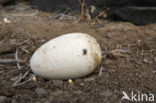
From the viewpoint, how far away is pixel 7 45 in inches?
103

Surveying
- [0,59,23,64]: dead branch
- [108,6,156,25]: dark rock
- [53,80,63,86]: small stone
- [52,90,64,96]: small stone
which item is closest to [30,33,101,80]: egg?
[53,80,63,86]: small stone

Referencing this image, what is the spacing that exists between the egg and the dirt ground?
3.1 inches

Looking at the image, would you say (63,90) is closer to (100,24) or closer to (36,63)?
(36,63)

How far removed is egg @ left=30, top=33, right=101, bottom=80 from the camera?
179 cm

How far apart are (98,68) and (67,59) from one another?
17.6 inches

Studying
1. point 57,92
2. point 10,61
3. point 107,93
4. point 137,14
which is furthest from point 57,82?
point 137,14

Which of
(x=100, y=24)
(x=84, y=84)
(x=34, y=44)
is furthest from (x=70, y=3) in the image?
(x=84, y=84)

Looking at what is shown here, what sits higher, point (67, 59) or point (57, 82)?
point (67, 59)

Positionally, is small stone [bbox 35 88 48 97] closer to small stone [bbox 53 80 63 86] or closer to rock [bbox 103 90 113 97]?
small stone [bbox 53 80 63 86]

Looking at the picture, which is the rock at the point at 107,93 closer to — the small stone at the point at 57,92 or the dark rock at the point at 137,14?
the small stone at the point at 57,92

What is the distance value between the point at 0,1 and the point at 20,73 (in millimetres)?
3941

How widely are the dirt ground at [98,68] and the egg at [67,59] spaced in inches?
3.1

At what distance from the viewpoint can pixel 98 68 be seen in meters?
2.06

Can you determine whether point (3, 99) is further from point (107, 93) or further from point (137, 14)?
point (137, 14)
